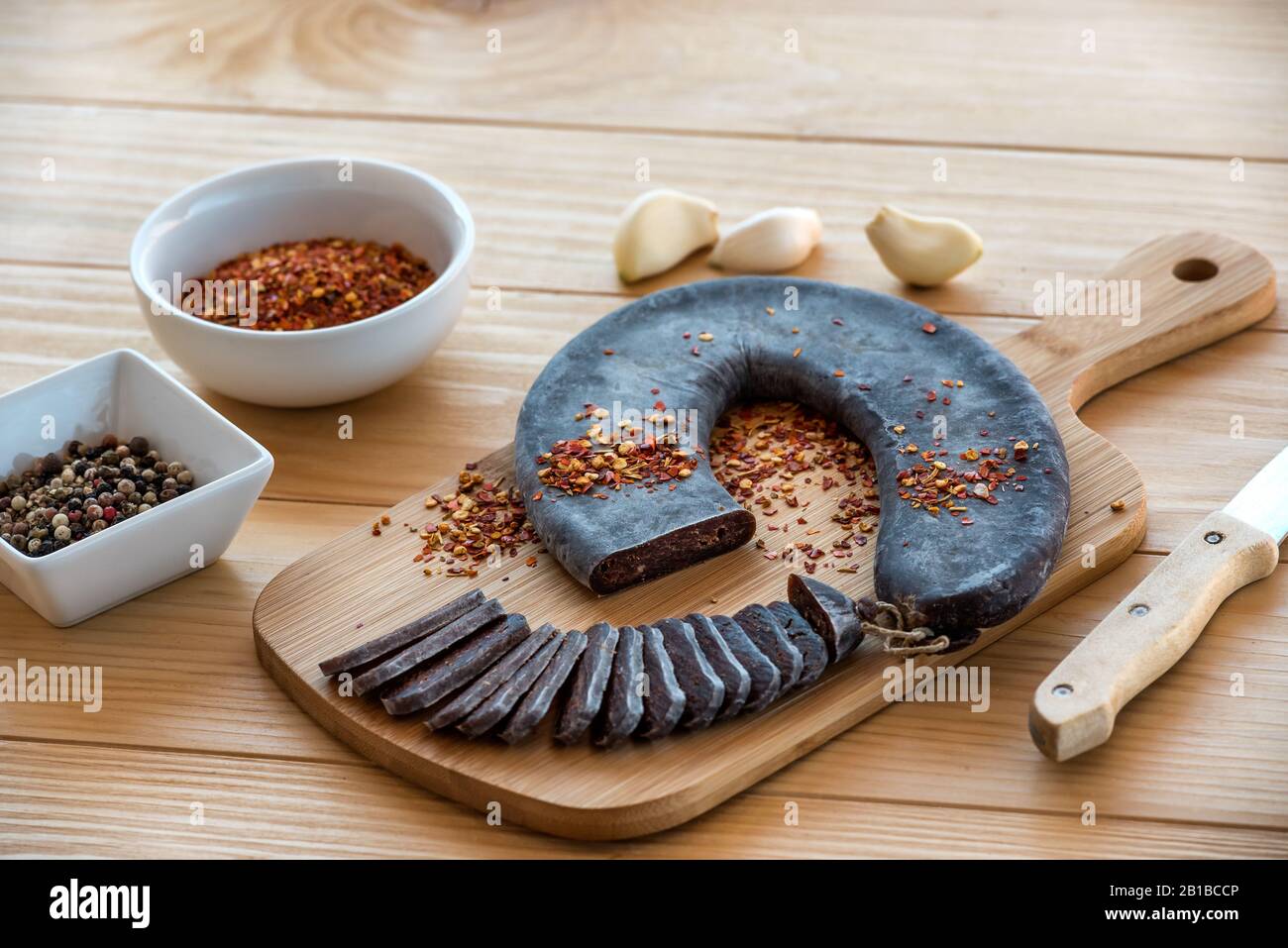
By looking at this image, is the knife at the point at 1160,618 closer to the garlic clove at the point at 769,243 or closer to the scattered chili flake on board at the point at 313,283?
the garlic clove at the point at 769,243

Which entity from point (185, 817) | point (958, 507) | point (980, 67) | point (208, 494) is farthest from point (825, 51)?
point (185, 817)

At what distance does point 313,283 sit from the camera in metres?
2.34

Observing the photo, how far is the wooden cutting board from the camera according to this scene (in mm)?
1702

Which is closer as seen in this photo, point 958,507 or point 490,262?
point 958,507

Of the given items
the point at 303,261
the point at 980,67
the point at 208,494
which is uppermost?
the point at 980,67

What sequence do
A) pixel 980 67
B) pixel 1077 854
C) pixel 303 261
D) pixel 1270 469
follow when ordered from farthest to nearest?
pixel 980 67, pixel 303 261, pixel 1270 469, pixel 1077 854

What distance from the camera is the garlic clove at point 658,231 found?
8.68 feet

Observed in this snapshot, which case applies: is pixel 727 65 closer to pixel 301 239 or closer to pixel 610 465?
pixel 301 239

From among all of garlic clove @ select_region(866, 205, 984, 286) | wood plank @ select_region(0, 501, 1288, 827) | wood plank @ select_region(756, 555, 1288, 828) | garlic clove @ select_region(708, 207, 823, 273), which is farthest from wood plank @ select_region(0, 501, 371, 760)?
garlic clove @ select_region(866, 205, 984, 286)

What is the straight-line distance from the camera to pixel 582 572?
1.95 meters

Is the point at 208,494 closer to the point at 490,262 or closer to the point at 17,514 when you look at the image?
the point at 17,514

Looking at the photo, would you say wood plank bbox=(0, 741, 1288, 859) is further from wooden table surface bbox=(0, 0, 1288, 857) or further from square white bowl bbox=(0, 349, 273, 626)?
square white bowl bbox=(0, 349, 273, 626)

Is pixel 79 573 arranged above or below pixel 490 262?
below

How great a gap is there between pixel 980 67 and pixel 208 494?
2.30 meters
